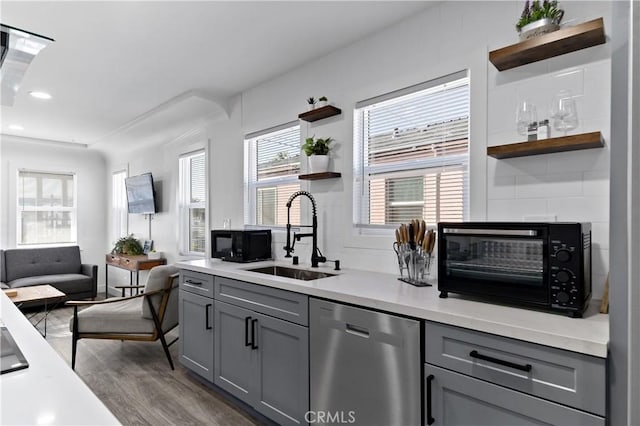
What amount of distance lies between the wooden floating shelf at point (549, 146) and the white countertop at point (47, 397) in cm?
182

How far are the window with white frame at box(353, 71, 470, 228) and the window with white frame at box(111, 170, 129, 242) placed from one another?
4.76 metres

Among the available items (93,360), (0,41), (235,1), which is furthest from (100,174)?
(235,1)

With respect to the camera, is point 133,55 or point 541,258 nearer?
point 541,258

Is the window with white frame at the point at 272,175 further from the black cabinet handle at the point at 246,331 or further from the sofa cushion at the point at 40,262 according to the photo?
the sofa cushion at the point at 40,262

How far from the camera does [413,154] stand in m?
2.42

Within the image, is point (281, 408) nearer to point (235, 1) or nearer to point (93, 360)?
point (93, 360)

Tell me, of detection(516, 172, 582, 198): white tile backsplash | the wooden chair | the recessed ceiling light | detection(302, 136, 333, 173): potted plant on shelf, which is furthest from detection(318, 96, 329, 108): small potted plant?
the recessed ceiling light

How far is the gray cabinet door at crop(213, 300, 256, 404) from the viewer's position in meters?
2.30

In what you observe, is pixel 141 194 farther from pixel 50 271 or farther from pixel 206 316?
pixel 206 316

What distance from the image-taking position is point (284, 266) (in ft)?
9.54

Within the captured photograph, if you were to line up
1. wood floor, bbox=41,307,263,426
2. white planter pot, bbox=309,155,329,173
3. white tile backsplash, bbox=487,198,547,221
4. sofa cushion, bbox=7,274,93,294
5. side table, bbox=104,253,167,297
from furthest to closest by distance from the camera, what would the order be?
sofa cushion, bbox=7,274,93,294
side table, bbox=104,253,167,297
white planter pot, bbox=309,155,329,173
wood floor, bbox=41,307,263,426
white tile backsplash, bbox=487,198,547,221

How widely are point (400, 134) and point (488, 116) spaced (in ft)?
2.00

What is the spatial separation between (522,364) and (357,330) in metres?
0.72

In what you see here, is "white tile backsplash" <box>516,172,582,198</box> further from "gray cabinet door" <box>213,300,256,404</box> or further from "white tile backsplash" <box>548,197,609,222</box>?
"gray cabinet door" <box>213,300,256,404</box>
